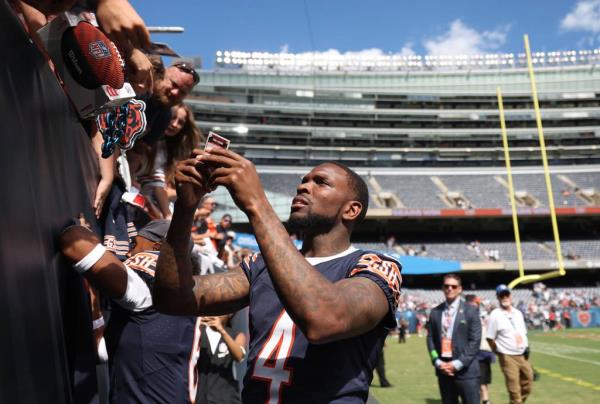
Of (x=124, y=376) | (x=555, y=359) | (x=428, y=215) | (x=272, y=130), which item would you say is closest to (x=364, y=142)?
(x=272, y=130)

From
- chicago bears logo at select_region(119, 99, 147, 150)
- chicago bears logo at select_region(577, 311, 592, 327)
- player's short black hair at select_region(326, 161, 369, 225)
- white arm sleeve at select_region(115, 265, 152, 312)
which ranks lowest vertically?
chicago bears logo at select_region(577, 311, 592, 327)

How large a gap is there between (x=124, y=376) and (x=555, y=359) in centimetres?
1449

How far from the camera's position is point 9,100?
1.58 metres

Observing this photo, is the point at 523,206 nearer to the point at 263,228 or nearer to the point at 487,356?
the point at 487,356

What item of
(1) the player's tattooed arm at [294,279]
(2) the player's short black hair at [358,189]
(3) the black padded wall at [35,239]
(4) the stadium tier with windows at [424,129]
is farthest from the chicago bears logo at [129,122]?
(4) the stadium tier with windows at [424,129]

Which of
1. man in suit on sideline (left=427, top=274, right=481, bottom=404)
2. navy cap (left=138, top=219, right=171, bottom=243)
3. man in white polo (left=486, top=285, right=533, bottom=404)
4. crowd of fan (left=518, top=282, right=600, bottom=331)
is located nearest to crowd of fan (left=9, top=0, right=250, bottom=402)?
navy cap (left=138, top=219, right=171, bottom=243)

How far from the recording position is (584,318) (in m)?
30.6

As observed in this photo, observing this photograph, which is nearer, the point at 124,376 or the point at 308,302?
the point at 308,302

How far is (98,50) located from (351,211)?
1.13m

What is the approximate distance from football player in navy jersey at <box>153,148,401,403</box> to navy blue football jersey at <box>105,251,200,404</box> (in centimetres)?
73

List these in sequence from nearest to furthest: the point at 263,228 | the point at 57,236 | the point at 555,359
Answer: the point at 263,228 → the point at 57,236 → the point at 555,359

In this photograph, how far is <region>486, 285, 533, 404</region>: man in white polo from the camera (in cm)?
823

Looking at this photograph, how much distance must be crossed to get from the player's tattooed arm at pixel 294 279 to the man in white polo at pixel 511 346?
7.40m

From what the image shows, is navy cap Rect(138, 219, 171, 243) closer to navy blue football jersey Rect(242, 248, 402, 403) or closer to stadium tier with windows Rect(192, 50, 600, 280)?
navy blue football jersey Rect(242, 248, 402, 403)
